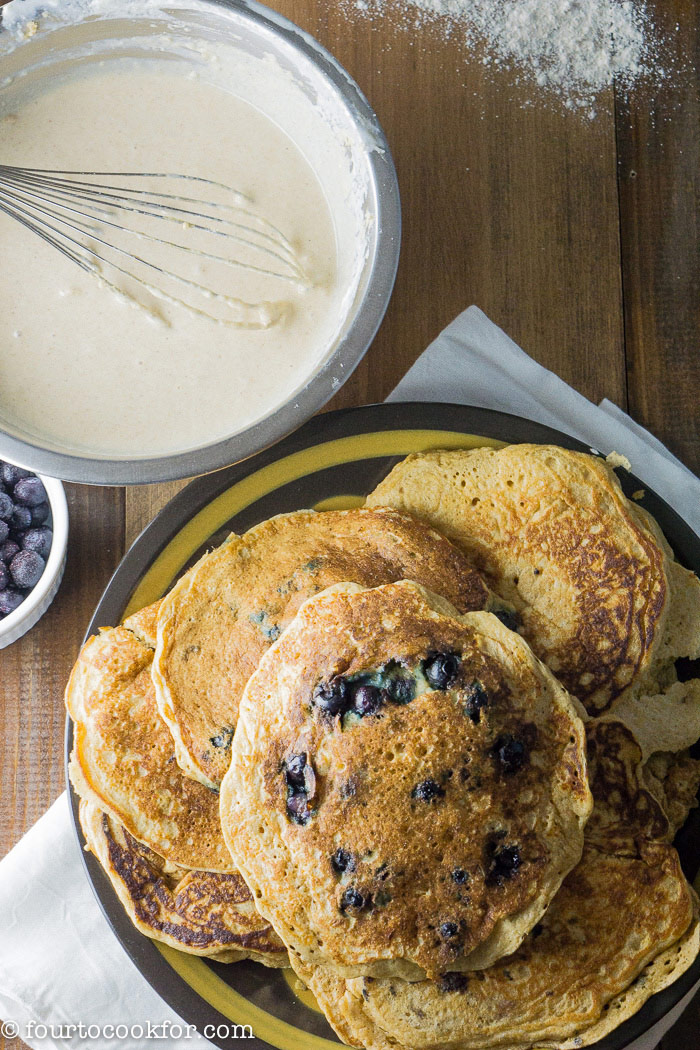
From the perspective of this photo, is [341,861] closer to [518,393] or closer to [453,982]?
[453,982]

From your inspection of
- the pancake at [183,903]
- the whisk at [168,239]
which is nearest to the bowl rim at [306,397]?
the whisk at [168,239]

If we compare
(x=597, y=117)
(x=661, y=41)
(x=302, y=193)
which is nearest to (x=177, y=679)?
(x=302, y=193)

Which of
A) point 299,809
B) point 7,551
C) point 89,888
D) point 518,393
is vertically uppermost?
point 518,393

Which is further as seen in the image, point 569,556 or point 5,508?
point 5,508

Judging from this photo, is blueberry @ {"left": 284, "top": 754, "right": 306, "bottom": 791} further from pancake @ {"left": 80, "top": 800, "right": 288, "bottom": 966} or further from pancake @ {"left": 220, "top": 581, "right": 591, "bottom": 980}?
pancake @ {"left": 80, "top": 800, "right": 288, "bottom": 966}

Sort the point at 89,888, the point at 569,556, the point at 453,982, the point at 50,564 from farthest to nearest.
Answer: the point at 89,888 → the point at 50,564 → the point at 569,556 → the point at 453,982

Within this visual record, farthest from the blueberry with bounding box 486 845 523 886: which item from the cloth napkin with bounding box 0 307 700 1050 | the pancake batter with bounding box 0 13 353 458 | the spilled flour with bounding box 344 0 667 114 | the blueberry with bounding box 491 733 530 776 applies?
the spilled flour with bounding box 344 0 667 114

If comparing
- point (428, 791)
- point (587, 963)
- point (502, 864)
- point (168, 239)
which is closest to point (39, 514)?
point (168, 239)
